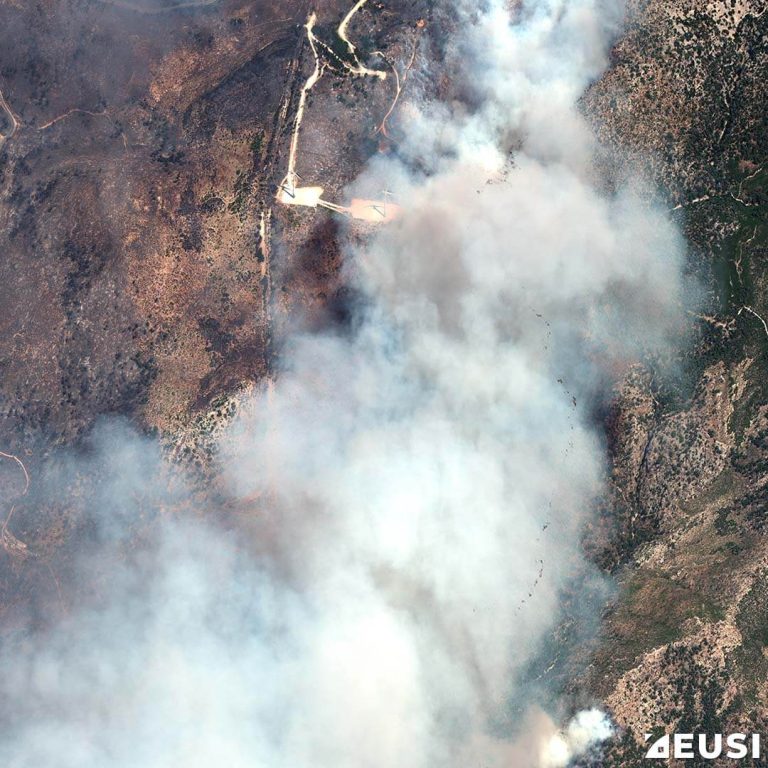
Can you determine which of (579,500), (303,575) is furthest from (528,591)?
(303,575)

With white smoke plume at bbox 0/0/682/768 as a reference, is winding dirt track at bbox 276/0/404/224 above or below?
above

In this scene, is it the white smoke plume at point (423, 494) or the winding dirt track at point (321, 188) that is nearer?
the white smoke plume at point (423, 494)

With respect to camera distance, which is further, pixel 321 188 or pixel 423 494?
pixel 321 188

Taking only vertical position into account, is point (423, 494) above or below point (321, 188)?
below

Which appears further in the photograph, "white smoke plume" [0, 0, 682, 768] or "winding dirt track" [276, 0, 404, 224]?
"winding dirt track" [276, 0, 404, 224]

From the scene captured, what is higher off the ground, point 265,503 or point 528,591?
point 265,503

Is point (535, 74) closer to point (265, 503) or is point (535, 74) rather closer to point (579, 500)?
point (579, 500)

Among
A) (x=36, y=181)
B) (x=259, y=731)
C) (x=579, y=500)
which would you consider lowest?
(x=259, y=731)

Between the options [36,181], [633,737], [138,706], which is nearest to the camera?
[633,737]
